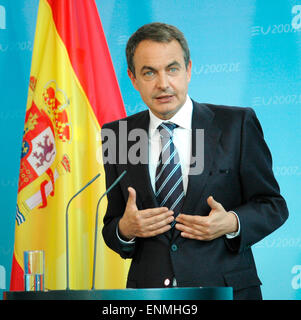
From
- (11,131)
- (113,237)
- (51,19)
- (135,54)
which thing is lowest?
(113,237)

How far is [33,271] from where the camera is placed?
1.70 metres

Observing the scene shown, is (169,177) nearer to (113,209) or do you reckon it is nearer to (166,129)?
(166,129)

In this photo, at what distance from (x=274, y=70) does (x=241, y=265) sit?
67.6 inches

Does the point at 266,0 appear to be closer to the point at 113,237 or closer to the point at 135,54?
the point at 135,54

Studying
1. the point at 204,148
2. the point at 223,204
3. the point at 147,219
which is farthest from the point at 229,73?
the point at 147,219

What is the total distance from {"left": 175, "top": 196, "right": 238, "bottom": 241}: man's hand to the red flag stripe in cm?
149

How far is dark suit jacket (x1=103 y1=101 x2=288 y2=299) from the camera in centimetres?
212

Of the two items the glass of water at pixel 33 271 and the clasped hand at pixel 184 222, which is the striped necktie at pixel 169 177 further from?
the glass of water at pixel 33 271

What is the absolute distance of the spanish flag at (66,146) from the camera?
A: 10.8ft

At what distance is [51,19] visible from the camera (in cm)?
343

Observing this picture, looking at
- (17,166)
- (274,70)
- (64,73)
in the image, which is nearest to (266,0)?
(274,70)

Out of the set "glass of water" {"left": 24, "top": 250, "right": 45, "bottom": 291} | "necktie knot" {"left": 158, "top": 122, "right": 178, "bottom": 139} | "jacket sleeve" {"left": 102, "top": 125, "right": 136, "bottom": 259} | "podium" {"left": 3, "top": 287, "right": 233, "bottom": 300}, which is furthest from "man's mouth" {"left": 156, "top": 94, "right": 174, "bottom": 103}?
"podium" {"left": 3, "top": 287, "right": 233, "bottom": 300}

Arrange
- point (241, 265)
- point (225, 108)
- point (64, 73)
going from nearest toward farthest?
1. point (241, 265)
2. point (225, 108)
3. point (64, 73)

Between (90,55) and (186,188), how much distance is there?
1478mm
